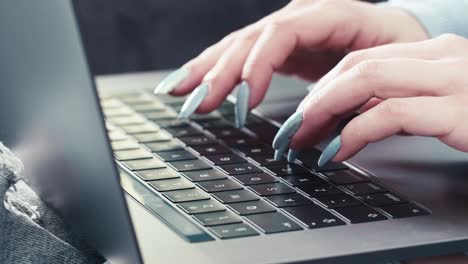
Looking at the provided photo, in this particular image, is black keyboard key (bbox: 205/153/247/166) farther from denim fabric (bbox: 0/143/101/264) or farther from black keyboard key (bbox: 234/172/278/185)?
Result: denim fabric (bbox: 0/143/101/264)

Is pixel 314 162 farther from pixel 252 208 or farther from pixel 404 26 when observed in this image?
pixel 404 26

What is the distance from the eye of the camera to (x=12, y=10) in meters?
0.42

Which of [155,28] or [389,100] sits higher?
[389,100]

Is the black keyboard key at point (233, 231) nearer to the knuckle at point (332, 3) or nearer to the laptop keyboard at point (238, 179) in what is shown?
the laptop keyboard at point (238, 179)

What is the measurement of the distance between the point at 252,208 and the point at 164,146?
16 centimetres

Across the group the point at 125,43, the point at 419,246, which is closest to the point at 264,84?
the point at 419,246

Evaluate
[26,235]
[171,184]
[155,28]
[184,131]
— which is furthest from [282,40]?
[155,28]

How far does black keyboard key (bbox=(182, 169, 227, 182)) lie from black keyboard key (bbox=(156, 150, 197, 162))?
4 centimetres

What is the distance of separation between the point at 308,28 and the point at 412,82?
0.59 feet

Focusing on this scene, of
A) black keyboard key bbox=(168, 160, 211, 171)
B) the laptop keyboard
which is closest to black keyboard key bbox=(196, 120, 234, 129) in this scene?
the laptop keyboard

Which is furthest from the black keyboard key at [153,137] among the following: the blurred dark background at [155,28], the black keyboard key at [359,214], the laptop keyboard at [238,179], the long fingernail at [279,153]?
the blurred dark background at [155,28]

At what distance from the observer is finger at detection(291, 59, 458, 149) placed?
54 cm

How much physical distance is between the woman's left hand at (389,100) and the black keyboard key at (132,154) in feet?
0.30

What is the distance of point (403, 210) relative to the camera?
1.58 ft
